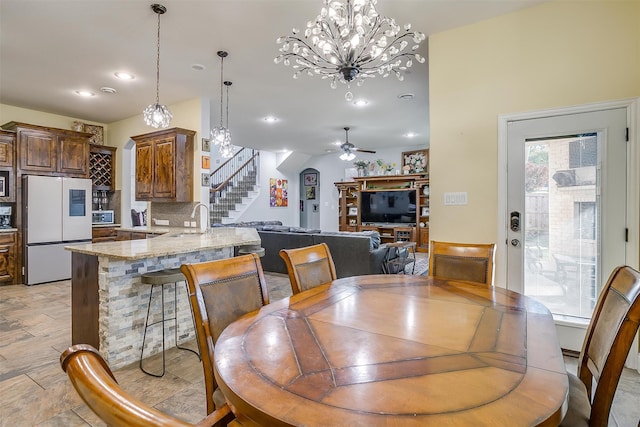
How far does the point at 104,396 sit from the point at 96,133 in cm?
715

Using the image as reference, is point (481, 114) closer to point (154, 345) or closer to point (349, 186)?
point (154, 345)

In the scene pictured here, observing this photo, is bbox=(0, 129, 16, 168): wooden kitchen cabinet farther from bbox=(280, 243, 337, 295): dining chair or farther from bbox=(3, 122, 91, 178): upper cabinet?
bbox=(280, 243, 337, 295): dining chair

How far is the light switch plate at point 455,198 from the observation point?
9.86 feet

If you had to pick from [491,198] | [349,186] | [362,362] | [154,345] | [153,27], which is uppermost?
[153,27]

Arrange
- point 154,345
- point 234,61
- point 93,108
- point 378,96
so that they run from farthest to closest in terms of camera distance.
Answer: point 93,108
point 378,96
point 234,61
point 154,345

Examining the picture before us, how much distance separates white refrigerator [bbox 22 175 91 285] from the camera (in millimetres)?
4941

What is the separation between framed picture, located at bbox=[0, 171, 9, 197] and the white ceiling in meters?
1.14

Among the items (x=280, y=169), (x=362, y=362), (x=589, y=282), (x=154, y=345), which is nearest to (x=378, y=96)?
(x=589, y=282)

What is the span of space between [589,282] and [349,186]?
7.55 meters

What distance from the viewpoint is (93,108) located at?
5426 millimetres

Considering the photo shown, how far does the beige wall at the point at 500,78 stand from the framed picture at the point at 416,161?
5723 millimetres

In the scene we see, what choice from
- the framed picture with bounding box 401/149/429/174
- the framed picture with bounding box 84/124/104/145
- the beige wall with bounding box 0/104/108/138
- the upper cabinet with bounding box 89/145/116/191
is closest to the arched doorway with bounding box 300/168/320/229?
the framed picture with bounding box 401/149/429/174

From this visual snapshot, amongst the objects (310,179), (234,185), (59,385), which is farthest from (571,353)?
(310,179)

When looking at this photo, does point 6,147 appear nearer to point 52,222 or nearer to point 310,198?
point 52,222
